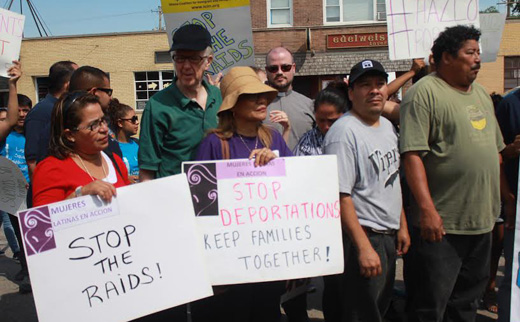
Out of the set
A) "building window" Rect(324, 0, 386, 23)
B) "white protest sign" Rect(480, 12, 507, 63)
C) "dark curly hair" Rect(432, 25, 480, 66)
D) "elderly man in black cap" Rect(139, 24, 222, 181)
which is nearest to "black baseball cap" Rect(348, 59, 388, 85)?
"dark curly hair" Rect(432, 25, 480, 66)

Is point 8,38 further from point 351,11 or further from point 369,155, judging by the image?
point 351,11

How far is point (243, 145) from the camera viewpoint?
8.14 feet

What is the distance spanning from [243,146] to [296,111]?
1.25 m

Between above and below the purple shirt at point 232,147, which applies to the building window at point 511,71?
above

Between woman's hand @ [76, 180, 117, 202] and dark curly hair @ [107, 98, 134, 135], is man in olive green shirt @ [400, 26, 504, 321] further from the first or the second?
dark curly hair @ [107, 98, 134, 135]

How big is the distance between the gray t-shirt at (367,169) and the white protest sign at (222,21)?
184 cm

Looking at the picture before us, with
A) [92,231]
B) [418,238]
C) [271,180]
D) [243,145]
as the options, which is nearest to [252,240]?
[271,180]

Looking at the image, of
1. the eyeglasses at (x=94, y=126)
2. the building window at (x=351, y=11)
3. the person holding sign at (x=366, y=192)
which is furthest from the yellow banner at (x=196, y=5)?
the building window at (x=351, y=11)

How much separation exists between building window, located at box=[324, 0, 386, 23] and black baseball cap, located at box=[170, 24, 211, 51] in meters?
16.3

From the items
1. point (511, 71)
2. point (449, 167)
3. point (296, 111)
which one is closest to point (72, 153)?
point (296, 111)

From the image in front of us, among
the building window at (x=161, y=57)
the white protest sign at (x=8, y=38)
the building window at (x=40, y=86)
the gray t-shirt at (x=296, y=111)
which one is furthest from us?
the building window at (x=40, y=86)

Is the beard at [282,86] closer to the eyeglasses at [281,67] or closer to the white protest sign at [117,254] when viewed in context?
the eyeglasses at [281,67]

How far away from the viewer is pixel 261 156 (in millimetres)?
2344

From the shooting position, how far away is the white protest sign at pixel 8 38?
13.7 feet
